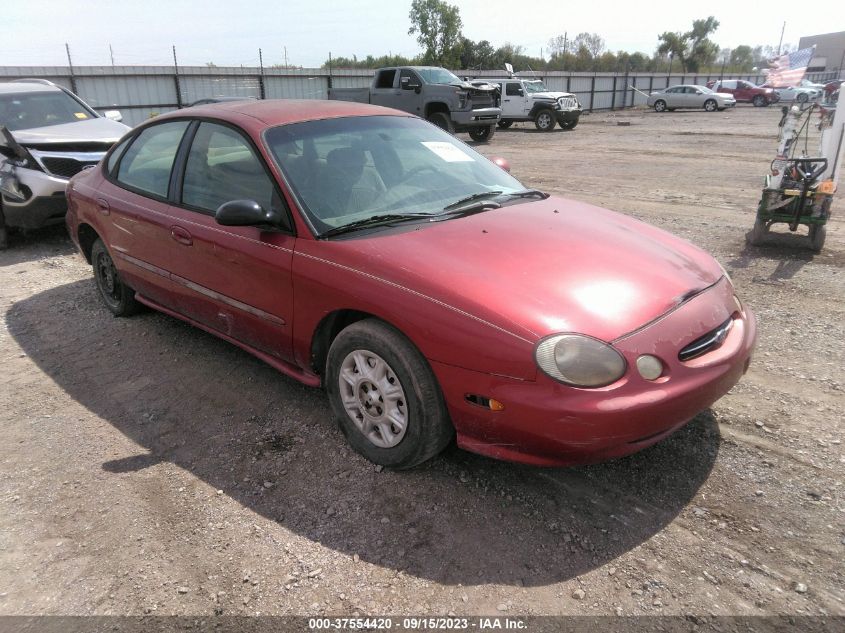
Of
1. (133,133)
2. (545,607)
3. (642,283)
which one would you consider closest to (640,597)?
(545,607)

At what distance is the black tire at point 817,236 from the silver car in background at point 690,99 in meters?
32.2

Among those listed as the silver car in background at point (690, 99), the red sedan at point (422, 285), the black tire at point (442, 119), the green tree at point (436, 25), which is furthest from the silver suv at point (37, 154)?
the green tree at point (436, 25)

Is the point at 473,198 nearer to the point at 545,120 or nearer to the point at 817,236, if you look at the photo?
the point at 817,236

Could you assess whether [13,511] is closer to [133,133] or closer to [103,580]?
[103,580]

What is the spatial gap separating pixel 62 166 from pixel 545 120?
Answer: 19.9 meters

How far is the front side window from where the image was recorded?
3424 mm

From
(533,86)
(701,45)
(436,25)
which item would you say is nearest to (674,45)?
(701,45)

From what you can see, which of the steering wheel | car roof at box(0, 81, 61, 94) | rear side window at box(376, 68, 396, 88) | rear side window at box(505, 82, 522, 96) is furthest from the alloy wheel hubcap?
rear side window at box(505, 82, 522, 96)

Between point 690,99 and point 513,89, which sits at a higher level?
point 513,89

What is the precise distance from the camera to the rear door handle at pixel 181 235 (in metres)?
3.79

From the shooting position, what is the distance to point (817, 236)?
6391mm

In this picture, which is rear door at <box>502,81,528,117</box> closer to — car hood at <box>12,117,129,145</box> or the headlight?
car hood at <box>12,117,129,145</box>

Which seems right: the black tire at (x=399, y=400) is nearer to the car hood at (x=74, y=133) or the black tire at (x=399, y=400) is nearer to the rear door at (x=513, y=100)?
the car hood at (x=74, y=133)

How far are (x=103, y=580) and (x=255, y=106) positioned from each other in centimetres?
282
